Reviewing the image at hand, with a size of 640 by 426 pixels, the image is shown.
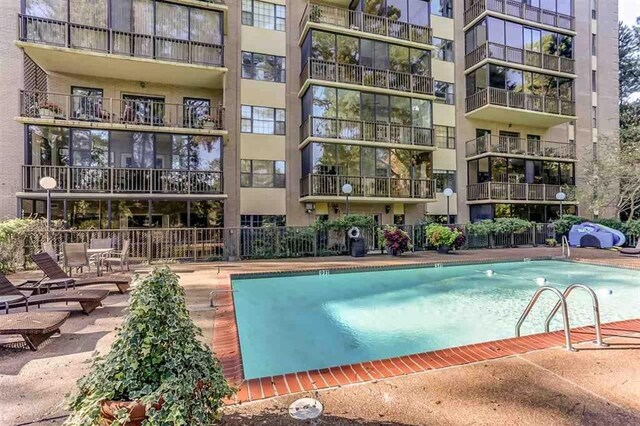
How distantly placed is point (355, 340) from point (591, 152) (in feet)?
79.6

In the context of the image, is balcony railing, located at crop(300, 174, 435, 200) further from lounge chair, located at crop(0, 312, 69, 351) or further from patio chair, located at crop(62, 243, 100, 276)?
lounge chair, located at crop(0, 312, 69, 351)

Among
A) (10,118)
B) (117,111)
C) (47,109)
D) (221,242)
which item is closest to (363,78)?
(221,242)

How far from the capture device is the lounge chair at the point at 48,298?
520 cm

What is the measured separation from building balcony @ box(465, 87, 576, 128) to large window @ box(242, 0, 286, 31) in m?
12.1

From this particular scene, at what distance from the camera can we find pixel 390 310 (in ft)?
24.1

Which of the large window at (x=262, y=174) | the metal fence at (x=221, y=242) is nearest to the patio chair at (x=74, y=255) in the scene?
the metal fence at (x=221, y=242)

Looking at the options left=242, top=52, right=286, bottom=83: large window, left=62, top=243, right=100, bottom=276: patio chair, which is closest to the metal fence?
left=62, top=243, right=100, bottom=276: patio chair

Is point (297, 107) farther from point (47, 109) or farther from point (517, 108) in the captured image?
point (517, 108)

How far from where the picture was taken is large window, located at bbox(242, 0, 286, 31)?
56.4 feet

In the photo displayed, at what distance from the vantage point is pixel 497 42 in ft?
67.1

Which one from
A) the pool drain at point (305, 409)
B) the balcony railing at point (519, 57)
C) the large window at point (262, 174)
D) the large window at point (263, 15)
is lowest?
the pool drain at point (305, 409)

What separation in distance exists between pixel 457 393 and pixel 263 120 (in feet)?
53.8

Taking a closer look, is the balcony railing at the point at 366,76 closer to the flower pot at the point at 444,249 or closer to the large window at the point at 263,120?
the large window at the point at 263,120

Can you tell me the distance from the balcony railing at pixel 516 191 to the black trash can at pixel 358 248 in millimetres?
9792
